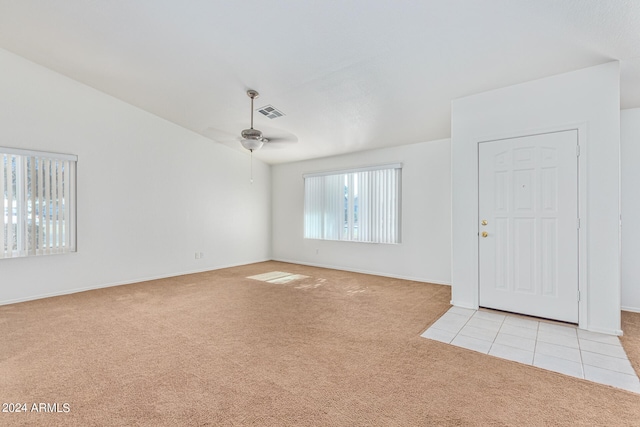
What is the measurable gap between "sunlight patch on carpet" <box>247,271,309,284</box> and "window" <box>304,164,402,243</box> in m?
1.28

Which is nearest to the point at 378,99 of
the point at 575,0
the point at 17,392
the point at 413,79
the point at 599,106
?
the point at 413,79

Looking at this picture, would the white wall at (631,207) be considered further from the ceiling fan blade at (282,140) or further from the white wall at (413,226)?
the ceiling fan blade at (282,140)

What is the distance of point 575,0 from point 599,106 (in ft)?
4.30

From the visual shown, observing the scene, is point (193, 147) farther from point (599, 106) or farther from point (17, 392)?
point (599, 106)

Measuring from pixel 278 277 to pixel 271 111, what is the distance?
3007 millimetres

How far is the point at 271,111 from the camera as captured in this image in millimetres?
4508

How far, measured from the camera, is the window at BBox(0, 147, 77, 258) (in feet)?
12.4

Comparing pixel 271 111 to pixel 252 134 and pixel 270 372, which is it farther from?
pixel 270 372

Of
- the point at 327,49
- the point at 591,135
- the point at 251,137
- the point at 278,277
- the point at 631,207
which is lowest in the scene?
the point at 278,277

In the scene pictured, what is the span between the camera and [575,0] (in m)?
2.16

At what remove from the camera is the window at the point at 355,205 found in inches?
218

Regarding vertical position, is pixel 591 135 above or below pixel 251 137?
below

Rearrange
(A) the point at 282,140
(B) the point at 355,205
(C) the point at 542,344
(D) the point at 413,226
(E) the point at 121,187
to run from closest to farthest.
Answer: (C) the point at 542,344, (E) the point at 121,187, (D) the point at 413,226, (A) the point at 282,140, (B) the point at 355,205

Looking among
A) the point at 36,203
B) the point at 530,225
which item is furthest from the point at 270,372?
the point at 36,203
